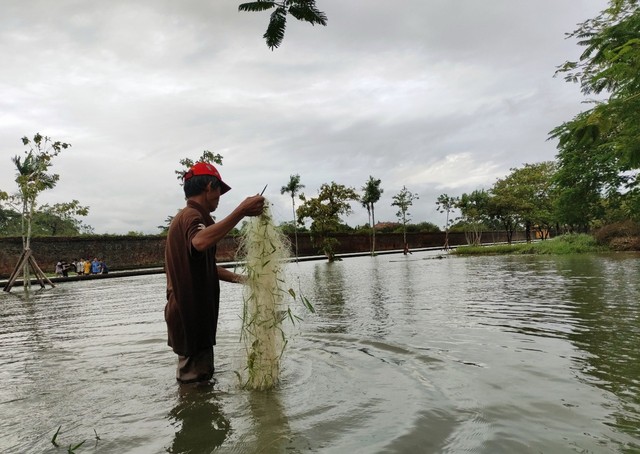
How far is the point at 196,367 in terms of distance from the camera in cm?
364

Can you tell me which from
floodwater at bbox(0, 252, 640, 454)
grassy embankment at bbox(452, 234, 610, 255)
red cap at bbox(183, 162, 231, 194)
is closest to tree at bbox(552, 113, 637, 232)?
grassy embankment at bbox(452, 234, 610, 255)

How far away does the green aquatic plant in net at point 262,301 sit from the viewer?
145 inches

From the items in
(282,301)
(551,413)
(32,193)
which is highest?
(32,193)

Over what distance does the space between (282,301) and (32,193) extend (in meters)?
19.2

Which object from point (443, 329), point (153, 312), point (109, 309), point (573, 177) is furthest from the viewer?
point (573, 177)

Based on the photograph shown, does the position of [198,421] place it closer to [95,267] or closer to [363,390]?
[363,390]

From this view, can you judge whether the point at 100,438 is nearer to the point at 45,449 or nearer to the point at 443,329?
the point at 45,449

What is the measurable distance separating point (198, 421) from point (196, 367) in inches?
24.3

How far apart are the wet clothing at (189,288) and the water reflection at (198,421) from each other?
1.19 feet

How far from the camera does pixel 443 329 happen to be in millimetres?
5992

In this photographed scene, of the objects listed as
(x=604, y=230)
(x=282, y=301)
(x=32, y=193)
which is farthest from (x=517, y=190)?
(x=282, y=301)

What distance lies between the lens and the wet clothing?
333 cm

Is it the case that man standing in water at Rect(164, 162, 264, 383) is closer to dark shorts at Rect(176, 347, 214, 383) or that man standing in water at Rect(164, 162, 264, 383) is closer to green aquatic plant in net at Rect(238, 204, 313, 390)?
dark shorts at Rect(176, 347, 214, 383)

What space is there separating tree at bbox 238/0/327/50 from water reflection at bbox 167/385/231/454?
2.35 metres
